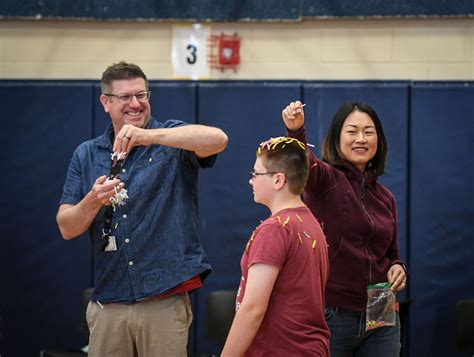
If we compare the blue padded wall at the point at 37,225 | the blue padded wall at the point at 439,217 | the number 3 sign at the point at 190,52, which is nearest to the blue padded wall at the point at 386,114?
the blue padded wall at the point at 439,217

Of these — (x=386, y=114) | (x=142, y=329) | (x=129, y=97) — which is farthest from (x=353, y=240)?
(x=386, y=114)

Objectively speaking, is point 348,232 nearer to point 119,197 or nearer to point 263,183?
point 263,183

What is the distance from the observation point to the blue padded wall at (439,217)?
5.54 meters

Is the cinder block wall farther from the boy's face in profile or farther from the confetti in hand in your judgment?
the boy's face in profile

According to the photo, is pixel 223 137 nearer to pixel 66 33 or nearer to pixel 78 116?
pixel 78 116

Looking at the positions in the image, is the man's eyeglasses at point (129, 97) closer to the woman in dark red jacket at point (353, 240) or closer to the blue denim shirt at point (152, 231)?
the blue denim shirt at point (152, 231)

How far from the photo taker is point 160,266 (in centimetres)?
335

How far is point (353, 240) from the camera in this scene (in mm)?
3510

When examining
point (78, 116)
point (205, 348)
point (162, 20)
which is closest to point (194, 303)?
point (205, 348)

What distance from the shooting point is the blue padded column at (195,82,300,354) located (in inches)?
222

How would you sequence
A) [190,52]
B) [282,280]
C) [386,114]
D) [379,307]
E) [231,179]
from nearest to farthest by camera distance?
[282,280] → [379,307] → [386,114] → [231,179] → [190,52]

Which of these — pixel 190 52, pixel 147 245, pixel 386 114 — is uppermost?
pixel 190 52

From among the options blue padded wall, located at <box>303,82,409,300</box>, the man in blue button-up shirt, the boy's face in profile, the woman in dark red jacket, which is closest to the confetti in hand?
the man in blue button-up shirt

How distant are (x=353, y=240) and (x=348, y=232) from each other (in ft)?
0.15
